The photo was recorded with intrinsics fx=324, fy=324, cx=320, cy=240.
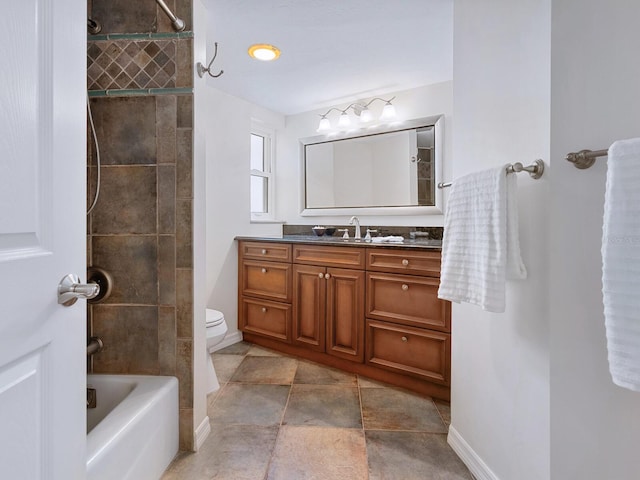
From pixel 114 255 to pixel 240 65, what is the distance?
5.27 feet

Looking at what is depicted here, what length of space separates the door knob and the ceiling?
1.63 meters

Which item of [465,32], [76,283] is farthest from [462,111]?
[76,283]

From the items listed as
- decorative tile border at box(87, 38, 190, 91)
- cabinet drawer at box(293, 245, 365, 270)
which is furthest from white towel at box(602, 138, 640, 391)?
decorative tile border at box(87, 38, 190, 91)

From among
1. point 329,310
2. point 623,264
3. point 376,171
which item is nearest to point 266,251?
point 329,310

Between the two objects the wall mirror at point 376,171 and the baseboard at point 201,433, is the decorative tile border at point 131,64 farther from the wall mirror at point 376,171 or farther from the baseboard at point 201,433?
the wall mirror at point 376,171

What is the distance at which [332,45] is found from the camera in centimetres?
206

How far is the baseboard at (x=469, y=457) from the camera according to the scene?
1272 millimetres

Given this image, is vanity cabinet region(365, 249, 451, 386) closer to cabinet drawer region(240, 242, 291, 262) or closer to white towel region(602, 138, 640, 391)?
cabinet drawer region(240, 242, 291, 262)

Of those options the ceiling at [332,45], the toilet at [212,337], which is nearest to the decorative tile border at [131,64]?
the ceiling at [332,45]

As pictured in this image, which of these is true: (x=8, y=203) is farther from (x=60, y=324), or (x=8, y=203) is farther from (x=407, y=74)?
(x=407, y=74)

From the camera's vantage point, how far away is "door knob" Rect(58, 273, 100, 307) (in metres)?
0.66

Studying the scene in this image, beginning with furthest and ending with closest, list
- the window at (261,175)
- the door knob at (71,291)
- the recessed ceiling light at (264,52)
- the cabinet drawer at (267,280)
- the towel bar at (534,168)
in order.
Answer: the window at (261,175) < the cabinet drawer at (267,280) < the recessed ceiling light at (264,52) < the towel bar at (534,168) < the door knob at (71,291)

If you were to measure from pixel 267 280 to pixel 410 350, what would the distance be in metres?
1.26

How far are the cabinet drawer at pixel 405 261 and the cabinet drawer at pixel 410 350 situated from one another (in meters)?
0.36
